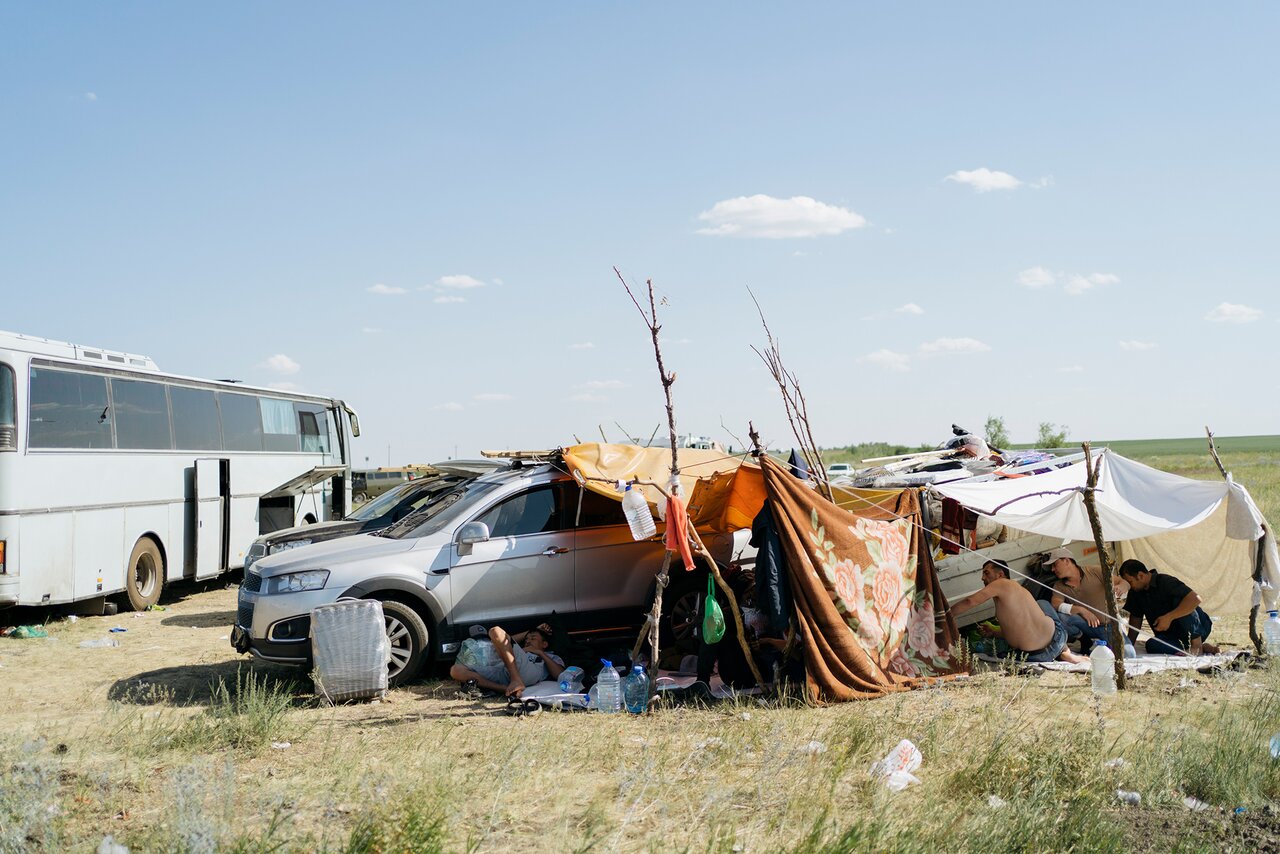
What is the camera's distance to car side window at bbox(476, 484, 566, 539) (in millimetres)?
9664

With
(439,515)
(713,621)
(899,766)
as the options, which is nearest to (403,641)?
(439,515)

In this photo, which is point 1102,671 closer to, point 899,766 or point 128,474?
point 899,766

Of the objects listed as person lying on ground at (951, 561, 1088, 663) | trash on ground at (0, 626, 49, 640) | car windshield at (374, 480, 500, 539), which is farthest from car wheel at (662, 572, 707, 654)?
trash on ground at (0, 626, 49, 640)

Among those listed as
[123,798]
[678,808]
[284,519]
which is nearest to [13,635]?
[284,519]

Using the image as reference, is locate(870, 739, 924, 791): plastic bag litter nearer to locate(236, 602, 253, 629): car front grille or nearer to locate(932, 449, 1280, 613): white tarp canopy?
locate(932, 449, 1280, 613): white tarp canopy

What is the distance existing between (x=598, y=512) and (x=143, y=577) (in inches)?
332

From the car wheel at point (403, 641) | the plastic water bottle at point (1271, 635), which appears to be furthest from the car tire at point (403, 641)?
the plastic water bottle at point (1271, 635)

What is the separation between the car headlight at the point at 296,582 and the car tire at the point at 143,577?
624 cm

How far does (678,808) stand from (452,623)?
4.10 meters

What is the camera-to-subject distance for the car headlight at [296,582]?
8.98 metres

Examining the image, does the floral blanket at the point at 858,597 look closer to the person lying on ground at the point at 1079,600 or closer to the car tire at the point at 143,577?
the person lying on ground at the point at 1079,600

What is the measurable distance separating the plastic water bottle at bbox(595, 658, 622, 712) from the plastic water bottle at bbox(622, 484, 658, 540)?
3.54 ft

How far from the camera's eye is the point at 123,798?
577 centimetres

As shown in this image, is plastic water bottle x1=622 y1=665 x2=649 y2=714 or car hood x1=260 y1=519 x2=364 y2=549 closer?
plastic water bottle x1=622 y1=665 x2=649 y2=714
